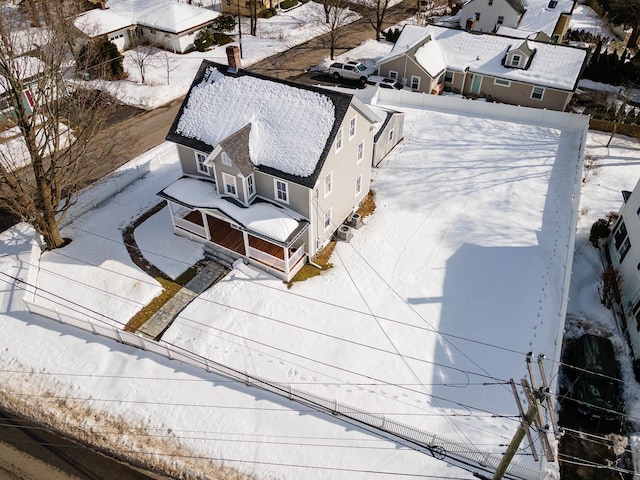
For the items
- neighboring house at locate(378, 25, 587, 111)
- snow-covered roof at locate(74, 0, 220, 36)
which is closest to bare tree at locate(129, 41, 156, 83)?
snow-covered roof at locate(74, 0, 220, 36)

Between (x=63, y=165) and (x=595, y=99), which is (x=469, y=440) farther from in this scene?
(x=595, y=99)

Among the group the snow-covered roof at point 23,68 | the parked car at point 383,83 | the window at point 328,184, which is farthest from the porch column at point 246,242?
the parked car at point 383,83

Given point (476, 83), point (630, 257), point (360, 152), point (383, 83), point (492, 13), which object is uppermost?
point (492, 13)

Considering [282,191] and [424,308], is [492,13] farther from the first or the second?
[424,308]

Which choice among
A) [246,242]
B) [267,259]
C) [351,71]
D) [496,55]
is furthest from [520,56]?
[246,242]

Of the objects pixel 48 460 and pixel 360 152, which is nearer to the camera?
pixel 48 460

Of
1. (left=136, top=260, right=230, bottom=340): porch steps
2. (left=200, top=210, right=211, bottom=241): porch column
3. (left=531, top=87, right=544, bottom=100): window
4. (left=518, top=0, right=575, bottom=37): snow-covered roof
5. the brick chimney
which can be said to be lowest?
(left=136, top=260, right=230, bottom=340): porch steps

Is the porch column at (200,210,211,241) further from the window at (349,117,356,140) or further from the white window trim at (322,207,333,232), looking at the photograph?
the window at (349,117,356,140)
